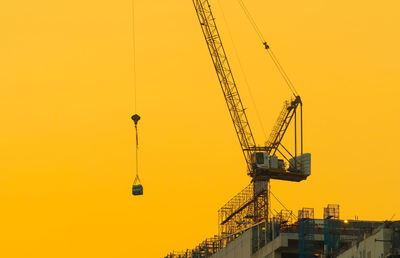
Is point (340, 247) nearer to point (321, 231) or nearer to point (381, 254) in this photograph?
Result: point (321, 231)

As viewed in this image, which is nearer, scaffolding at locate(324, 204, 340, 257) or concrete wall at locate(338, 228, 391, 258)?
concrete wall at locate(338, 228, 391, 258)

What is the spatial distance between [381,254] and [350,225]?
4189cm

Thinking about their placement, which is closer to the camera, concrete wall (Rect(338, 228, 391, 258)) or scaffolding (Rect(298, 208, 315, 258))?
concrete wall (Rect(338, 228, 391, 258))

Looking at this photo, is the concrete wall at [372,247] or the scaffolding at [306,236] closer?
the concrete wall at [372,247]

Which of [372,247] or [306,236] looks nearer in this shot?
[372,247]

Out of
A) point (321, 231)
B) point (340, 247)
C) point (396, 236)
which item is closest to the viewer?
point (396, 236)

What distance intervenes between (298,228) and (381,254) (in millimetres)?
52708

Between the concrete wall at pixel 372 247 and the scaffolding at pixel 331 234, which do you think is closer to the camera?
the concrete wall at pixel 372 247

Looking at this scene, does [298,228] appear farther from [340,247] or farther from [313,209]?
[340,247]

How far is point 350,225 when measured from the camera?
18800 cm

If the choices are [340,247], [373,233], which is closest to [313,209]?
[340,247]

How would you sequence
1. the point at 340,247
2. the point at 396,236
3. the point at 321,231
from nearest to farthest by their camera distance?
the point at 396,236, the point at 340,247, the point at 321,231

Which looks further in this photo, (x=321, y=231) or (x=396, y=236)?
(x=321, y=231)

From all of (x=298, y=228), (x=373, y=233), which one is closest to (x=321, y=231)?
(x=298, y=228)
